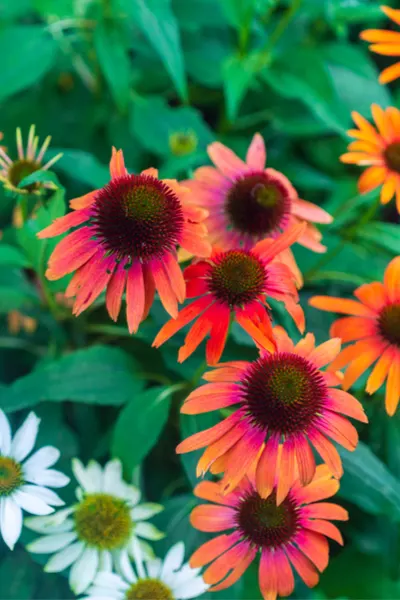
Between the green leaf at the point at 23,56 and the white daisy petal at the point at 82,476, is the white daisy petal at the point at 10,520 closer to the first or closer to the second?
the white daisy petal at the point at 82,476

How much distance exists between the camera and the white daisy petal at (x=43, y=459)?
64 centimetres

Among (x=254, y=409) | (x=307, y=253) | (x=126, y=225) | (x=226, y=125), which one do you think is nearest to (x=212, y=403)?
(x=254, y=409)

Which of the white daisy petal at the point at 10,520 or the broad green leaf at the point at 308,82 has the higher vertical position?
the broad green leaf at the point at 308,82

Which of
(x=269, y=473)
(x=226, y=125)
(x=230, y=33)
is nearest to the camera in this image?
(x=269, y=473)

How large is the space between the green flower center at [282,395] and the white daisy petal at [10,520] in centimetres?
22

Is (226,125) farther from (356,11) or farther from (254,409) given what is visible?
(254,409)

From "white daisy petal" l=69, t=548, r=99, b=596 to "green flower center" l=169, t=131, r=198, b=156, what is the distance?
488mm

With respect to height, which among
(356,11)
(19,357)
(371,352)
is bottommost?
(19,357)

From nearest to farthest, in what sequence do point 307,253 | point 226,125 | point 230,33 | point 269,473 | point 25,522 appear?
point 269,473, point 25,522, point 307,253, point 226,125, point 230,33

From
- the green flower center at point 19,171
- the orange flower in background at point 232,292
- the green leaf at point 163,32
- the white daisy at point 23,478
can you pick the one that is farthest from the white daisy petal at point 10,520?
the green leaf at point 163,32

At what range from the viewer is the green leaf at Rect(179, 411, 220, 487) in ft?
2.43

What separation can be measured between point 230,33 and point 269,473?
3.06ft

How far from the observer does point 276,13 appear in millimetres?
1279

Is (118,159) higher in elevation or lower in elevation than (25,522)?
higher
